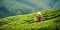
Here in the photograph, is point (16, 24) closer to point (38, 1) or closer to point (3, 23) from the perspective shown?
point (3, 23)

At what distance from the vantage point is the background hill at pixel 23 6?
5402 millimetres

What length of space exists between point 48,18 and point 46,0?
1.63 ft

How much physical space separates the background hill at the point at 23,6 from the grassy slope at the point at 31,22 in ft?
0.42

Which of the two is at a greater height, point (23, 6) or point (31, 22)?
point (23, 6)

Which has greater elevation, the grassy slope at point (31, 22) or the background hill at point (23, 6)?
the background hill at point (23, 6)

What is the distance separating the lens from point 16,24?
5.28 meters

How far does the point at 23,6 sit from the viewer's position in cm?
546

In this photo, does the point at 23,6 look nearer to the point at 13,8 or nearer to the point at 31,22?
the point at 13,8

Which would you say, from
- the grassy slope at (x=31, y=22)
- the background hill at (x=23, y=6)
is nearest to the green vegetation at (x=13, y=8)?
the background hill at (x=23, y=6)

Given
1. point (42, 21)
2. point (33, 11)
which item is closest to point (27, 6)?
point (33, 11)

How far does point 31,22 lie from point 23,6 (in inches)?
19.3

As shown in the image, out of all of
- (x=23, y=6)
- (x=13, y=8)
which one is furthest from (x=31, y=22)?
(x=13, y=8)

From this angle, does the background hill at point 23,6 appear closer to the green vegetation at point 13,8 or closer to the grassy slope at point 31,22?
the green vegetation at point 13,8

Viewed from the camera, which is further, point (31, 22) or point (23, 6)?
point (23, 6)
